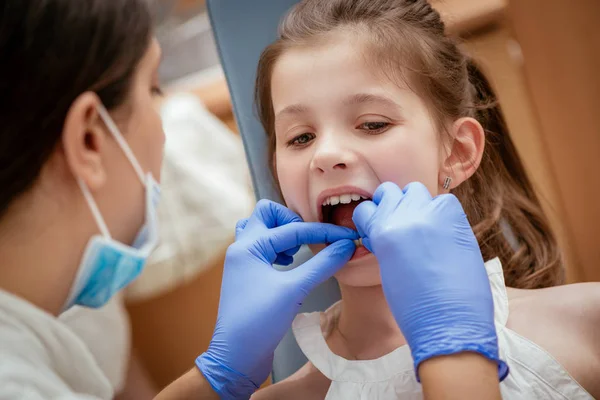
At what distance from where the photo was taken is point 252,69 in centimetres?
129

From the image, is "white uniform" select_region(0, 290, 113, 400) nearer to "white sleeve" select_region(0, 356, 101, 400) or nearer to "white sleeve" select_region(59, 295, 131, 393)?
"white sleeve" select_region(0, 356, 101, 400)

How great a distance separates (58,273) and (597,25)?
3.55 feet

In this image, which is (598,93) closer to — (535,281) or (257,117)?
(535,281)

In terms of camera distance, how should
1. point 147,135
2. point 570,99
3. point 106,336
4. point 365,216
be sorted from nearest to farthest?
1. point 365,216
2. point 147,135
3. point 570,99
4. point 106,336

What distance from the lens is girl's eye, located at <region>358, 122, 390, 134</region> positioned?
0.95 meters

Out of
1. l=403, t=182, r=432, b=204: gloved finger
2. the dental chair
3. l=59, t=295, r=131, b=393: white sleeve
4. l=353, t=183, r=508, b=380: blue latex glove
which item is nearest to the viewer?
l=353, t=183, r=508, b=380: blue latex glove

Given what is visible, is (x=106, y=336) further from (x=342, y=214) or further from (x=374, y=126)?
(x=374, y=126)

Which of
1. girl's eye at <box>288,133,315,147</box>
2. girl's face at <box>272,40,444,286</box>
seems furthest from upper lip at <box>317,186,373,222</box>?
girl's eye at <box>288,133,315,147</box>

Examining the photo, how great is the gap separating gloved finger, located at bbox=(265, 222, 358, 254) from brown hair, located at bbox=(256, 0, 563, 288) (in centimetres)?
24

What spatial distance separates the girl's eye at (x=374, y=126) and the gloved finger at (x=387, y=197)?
3.8 inches

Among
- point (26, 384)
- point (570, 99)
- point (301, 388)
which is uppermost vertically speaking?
point (26, 384)

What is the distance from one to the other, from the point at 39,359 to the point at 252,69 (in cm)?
70

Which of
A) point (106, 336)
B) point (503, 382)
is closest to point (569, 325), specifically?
point (503, 382)

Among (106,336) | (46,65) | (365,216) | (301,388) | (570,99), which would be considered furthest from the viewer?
(106,336)
